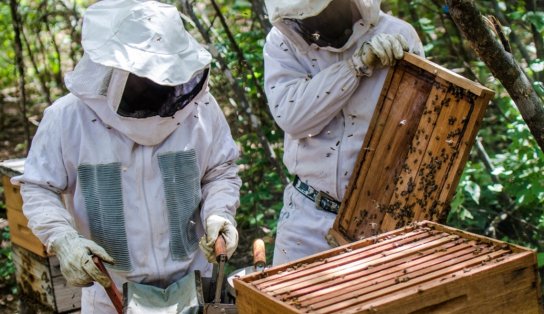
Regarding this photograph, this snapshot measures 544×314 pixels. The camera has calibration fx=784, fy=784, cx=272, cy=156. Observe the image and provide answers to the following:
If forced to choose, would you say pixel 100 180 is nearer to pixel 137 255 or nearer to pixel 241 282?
A: pixel 137 255

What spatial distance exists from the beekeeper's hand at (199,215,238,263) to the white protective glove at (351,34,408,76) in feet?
2.51

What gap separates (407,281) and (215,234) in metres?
0.93

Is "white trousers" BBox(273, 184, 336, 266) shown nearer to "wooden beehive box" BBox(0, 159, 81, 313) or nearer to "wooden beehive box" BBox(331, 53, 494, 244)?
"wooden beehive box" BBox(331, 53, 494, 244)

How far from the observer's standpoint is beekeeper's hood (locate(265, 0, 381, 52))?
3.00 m

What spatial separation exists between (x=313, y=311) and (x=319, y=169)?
1266 millimetres

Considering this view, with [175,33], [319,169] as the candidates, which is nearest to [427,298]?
[319,169]

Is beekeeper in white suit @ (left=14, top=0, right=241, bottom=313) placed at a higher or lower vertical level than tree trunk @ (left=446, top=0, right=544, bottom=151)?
lower

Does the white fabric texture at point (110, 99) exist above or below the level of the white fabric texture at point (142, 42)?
below

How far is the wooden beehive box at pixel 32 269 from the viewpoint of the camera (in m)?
4.46

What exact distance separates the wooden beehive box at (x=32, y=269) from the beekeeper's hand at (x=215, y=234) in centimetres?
190

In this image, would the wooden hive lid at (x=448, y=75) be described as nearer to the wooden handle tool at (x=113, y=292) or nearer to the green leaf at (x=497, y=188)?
the wooden handle tool at (x=113, y=292)

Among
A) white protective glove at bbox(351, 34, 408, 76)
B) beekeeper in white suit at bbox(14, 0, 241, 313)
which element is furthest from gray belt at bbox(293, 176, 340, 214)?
white protective glove at bbox(351, 34, 408, 76)

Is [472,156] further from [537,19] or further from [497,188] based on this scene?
[537,19]

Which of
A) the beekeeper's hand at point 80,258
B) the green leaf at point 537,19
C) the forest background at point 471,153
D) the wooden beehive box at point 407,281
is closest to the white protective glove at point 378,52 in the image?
the wooden beehive box at point 407,281
